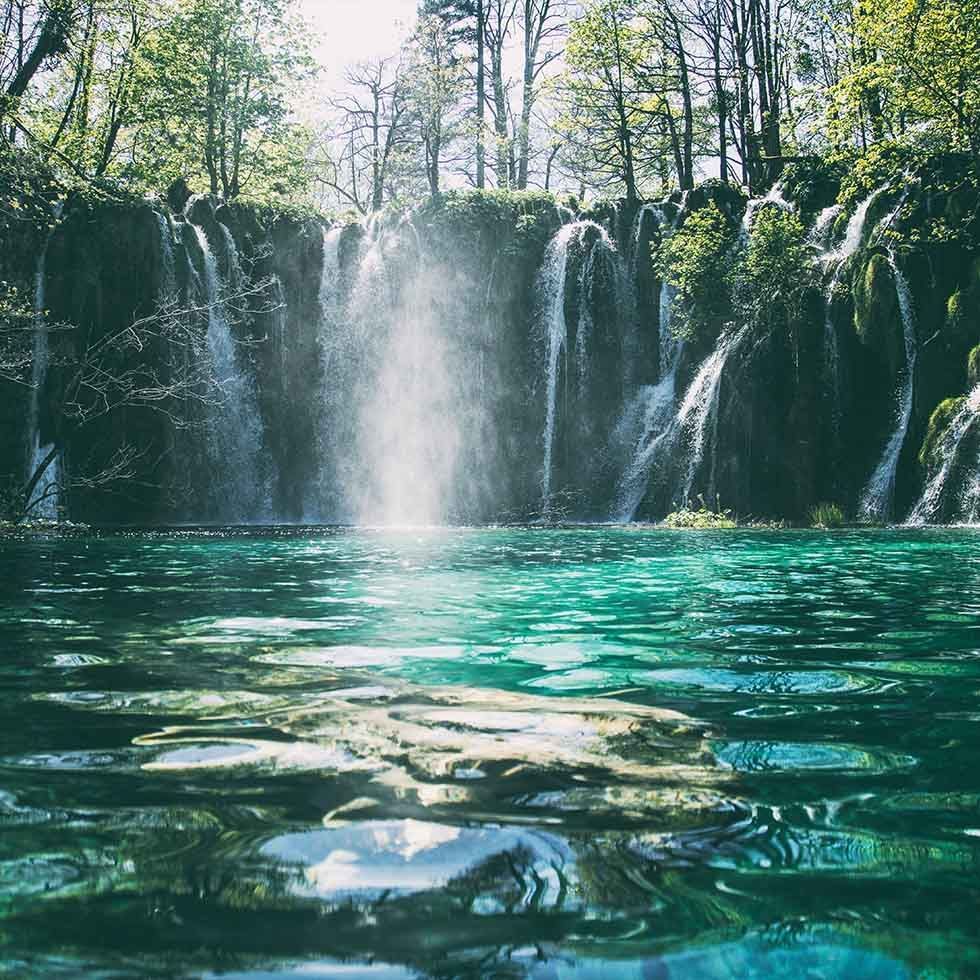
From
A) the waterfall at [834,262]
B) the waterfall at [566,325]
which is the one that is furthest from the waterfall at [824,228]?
the waterfall at [566,325]

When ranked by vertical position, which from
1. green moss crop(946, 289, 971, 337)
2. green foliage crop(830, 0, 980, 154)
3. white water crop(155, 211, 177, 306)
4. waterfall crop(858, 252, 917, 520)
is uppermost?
green foliage crop(830, 0, 980, 154)

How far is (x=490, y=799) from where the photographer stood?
1953mm

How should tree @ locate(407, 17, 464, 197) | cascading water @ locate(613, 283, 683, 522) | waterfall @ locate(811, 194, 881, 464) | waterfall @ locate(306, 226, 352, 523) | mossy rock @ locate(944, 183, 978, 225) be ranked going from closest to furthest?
1. waterfall @ locate(811, 194, 881, 464)
2. mossy rock @ locate(944, 183, 978, 225)
3. cascading water @ locate(613, 283, 683, 522)
4. waterfall @ locate(306, 226, 352, 523)
5. tree @ locate(407, 17, 464, 197)

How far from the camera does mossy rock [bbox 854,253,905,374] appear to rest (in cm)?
1980

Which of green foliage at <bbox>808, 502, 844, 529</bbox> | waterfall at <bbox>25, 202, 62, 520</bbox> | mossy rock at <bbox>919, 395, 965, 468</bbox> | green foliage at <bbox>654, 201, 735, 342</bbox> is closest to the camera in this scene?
mossy rock at <bbox>919, 395, 965, 468</bbox>

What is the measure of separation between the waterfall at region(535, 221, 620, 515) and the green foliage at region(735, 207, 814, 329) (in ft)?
14.3

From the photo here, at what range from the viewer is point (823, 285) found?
21.3 m

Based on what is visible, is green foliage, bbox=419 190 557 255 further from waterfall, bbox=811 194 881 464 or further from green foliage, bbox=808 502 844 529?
green foliage, bbox=808 502 844 529

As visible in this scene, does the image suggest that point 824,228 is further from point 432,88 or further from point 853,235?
point 432,88

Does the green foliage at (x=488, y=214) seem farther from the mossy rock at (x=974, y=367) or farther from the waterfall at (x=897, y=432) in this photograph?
the mossy rock at (x=974, y=367)

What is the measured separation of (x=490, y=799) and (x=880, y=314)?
20.3m

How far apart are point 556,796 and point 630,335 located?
23864 mm

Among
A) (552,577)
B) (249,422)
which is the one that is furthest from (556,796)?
(249,422)

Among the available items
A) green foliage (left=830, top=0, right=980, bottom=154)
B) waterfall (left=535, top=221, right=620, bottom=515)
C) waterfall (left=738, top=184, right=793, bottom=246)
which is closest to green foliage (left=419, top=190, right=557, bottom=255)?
waterfall (left=535, top=221, right=620, bottom=515)
